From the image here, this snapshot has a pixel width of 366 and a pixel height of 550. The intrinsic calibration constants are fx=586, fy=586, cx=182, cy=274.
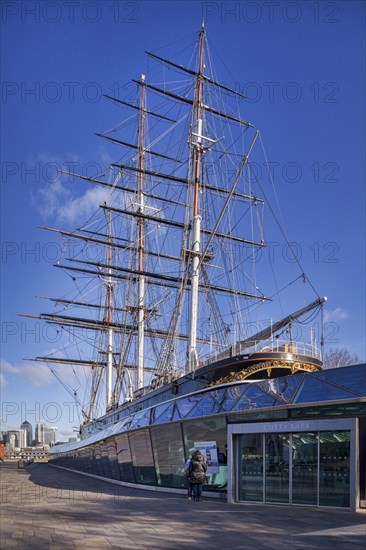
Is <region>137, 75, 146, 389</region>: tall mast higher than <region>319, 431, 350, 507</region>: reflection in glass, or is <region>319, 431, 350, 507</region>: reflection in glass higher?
<region>137, 75, 146, 389</region>: tall mast

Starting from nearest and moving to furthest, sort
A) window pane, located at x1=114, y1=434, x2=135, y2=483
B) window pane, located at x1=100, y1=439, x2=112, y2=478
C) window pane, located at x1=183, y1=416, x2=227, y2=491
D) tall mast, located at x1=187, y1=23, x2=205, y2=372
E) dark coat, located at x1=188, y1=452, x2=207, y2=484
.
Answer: dark coat, located at x1=188, y1=452, x2=207, y2=484 → window pane, located at x1=183, y1=416, x2=227, y2=491 → window pane, located at x1=114, y1=434, x2=135, y2=483 → window pane, located at x1=100, y1=439, x2=112, y2=478 → tall mast, located at x1=187, y1=23, x2=205, y2=372

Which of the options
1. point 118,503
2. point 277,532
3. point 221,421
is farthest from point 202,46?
point 277,532

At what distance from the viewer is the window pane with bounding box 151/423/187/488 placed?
17359mm

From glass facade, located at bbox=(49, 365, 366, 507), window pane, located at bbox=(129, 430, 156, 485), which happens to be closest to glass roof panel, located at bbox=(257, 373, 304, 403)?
glass facade, located at bbox=(49, 365, 366, 507)

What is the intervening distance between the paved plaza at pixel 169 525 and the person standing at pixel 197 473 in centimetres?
34

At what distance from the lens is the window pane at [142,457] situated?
1886cm

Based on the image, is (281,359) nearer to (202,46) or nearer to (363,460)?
(363,460)

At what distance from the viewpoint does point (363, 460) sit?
538 inches

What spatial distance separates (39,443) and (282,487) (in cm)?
12428

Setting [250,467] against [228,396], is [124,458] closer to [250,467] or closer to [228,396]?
[228,396]

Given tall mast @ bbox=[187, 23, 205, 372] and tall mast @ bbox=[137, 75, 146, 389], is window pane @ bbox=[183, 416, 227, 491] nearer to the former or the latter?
tall mast @ bbox=[187, 23, 205, 372]

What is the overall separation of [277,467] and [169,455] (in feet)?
15.2

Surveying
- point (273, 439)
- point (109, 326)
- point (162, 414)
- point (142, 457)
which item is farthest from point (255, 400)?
point (109, 326)

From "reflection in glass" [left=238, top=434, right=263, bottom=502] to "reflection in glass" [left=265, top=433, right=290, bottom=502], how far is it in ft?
0.76
